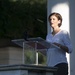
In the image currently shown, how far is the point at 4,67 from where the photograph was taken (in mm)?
4312

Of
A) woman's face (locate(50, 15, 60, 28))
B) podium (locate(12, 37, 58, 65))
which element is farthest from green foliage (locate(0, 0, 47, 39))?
podium (locate(12, 37, 58, 65))

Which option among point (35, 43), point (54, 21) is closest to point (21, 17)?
point (54, 21)

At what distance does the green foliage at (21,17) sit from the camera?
1297 centimetres

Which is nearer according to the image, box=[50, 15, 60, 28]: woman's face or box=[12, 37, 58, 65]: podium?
box=[12, 37, 58, 65]: podium

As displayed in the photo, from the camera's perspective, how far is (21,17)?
13250 millimetres

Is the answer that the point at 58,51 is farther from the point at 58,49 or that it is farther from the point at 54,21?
the point at 54,21

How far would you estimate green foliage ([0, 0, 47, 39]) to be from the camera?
12969mm

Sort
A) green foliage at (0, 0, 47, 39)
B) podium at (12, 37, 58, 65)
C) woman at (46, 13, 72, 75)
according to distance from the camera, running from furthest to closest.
→ green foliage at (0, 0, 47, 39) < woman at (46, 13, 72, 75) < podium at (12, 37, 58, 65)

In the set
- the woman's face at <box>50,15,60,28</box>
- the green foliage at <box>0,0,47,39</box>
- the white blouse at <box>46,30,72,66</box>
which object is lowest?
the white blouse at <box>46,30,72,66</box>

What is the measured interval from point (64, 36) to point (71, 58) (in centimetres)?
152

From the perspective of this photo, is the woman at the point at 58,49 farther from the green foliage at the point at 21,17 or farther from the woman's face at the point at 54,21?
the green foliage at the point at 21,17

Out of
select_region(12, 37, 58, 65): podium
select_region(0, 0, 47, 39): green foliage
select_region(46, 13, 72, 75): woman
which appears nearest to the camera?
select_region(12, 37, 58, 65): podium

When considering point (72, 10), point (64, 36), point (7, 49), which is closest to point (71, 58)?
point (72, 10)

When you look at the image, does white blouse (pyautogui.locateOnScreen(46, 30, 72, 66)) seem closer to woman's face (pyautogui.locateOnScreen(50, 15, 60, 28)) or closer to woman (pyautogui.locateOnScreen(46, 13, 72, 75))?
woman (pyautogui.locateOnScreen(46, 13, 72, 75))
